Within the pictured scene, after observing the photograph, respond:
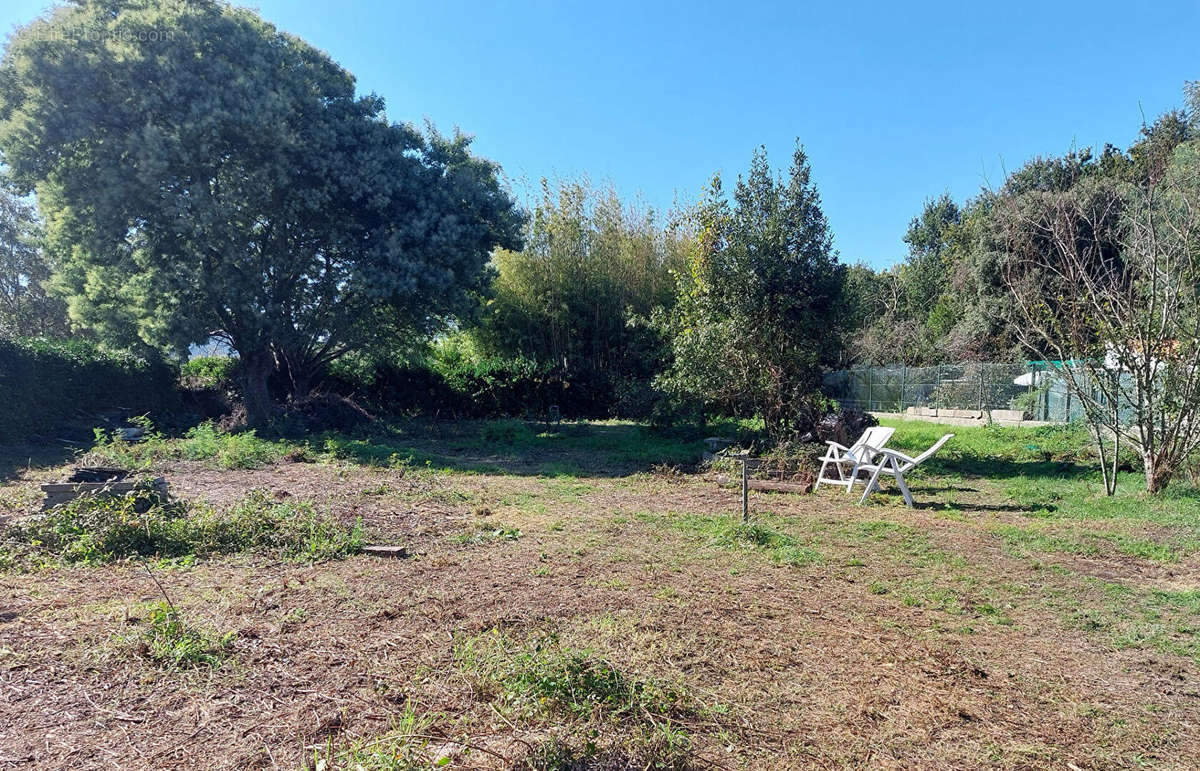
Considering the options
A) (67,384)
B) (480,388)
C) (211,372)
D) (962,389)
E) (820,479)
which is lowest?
(820,479)

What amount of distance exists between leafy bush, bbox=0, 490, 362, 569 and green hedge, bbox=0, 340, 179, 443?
385 inches

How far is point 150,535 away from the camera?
529 cm

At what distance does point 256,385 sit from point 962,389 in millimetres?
18302

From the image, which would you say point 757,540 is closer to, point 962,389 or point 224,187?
point 224,187

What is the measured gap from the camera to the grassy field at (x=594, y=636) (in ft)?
8.19

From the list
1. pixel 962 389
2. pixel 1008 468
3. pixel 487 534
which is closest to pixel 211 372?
pixel 487 534

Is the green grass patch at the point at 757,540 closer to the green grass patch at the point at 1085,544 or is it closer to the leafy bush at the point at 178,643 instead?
the green grass patch at the point at 1085,544

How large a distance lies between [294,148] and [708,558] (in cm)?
1280

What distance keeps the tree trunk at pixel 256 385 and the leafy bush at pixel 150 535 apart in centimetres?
1076

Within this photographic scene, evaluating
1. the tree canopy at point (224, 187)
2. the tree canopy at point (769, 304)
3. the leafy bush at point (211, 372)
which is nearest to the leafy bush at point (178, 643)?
the tree canopy at point (769, 304)

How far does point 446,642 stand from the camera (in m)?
3.39

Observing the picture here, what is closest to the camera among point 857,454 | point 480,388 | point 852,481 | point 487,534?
point 487,534

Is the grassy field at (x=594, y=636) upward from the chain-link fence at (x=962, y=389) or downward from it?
downward

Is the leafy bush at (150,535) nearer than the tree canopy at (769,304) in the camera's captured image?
Yes
